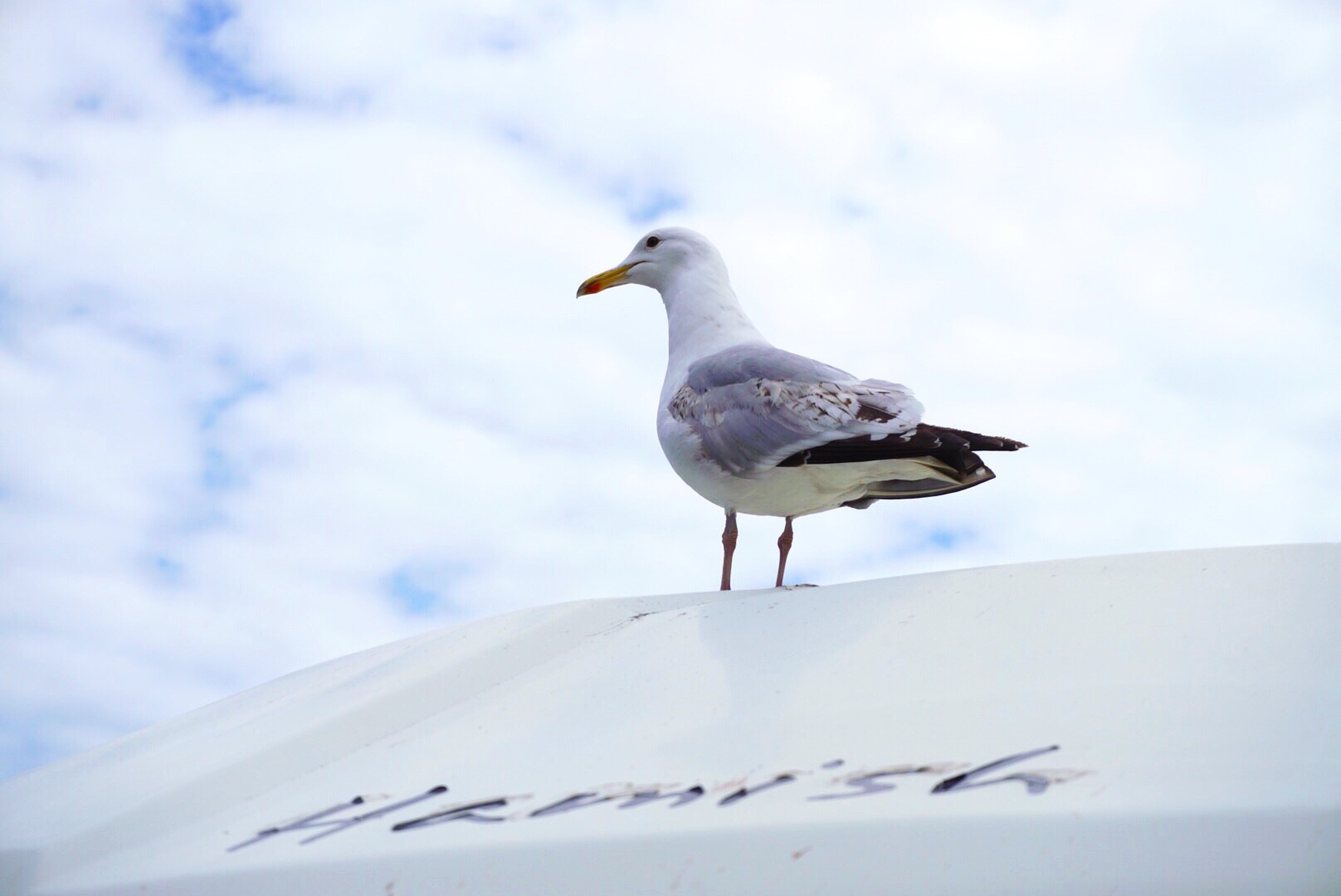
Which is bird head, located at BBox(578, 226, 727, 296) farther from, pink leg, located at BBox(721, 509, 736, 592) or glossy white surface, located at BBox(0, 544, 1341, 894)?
glossy white surface, located at BBox(0, 544, 1341, 894)

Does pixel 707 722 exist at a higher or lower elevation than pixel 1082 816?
higher

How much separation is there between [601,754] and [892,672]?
450 millimetres

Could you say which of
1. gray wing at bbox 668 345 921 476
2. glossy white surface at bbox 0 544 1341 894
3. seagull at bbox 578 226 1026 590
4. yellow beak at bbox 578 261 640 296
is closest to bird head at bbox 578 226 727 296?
yellow beak at bbox 578 261 640 296

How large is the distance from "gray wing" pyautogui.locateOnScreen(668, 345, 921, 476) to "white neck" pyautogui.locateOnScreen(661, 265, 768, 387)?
368 mm

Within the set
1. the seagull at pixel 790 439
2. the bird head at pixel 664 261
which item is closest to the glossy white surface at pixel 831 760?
the seagull at pixel 790 439

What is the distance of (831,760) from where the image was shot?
5.38 ft

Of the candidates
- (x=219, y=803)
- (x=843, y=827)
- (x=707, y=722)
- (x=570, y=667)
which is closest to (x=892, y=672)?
(x=707, y=722)

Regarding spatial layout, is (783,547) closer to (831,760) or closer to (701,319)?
(701,319)

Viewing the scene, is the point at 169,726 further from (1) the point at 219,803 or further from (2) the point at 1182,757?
(2) the point at 1182,757

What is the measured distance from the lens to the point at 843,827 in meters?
1.47

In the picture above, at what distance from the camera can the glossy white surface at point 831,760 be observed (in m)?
1.38

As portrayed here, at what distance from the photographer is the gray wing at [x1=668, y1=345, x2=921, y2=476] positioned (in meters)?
3.41

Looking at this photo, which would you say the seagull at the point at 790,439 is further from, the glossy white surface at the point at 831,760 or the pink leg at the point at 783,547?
the glossy white surface at the point at 831,760

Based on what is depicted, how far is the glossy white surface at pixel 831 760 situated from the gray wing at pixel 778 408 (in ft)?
3.28
